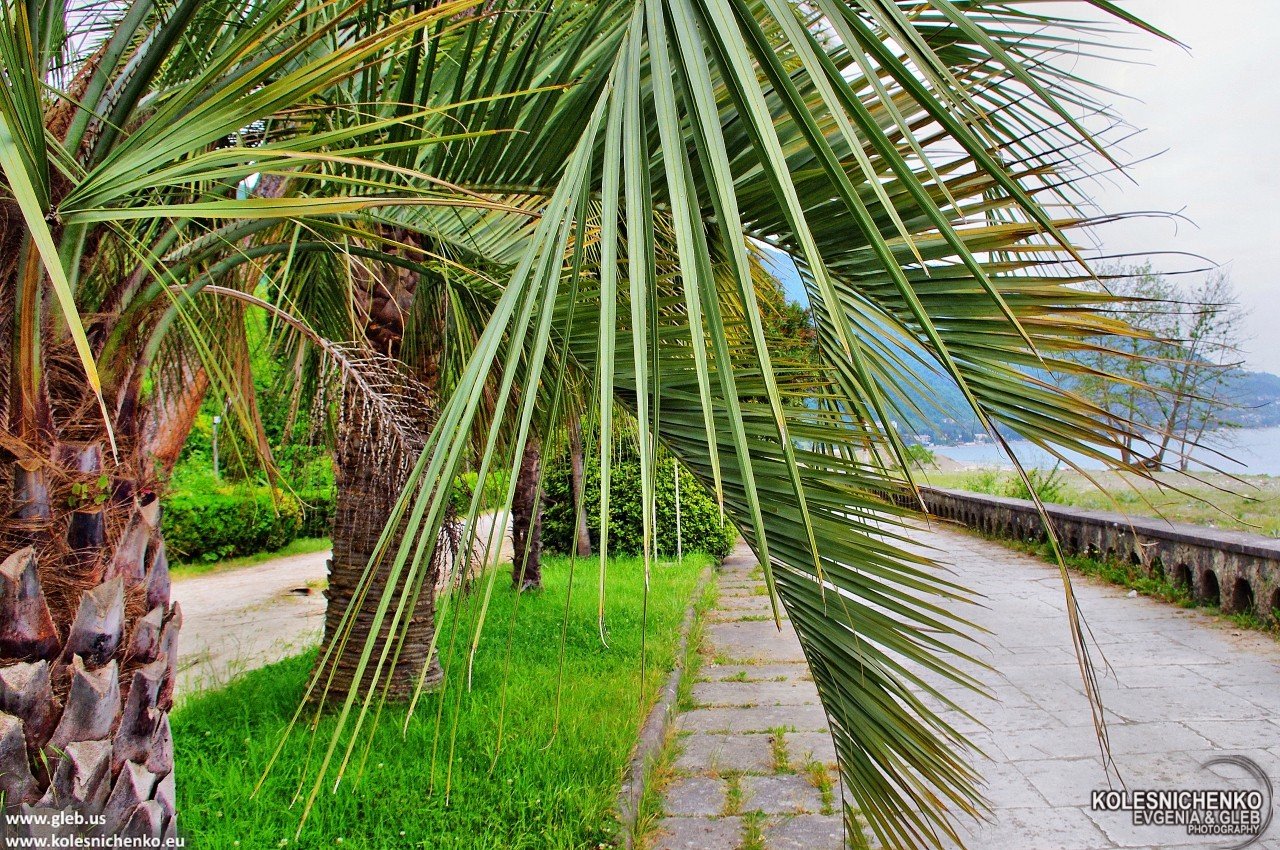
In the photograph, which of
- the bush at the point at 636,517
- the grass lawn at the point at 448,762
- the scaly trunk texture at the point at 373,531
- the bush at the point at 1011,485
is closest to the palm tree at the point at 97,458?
the grass lawn at the point at 448,762

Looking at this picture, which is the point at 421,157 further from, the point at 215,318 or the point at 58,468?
the point at 58,468

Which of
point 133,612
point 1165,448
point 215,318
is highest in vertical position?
point 215,318

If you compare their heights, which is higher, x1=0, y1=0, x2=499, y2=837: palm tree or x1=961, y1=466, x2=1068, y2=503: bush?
x1=0, y1=0, x2=499, y2=837: palm tree

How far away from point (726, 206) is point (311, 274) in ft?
9.37

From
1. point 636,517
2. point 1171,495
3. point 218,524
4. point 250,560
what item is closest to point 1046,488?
point 1171,495

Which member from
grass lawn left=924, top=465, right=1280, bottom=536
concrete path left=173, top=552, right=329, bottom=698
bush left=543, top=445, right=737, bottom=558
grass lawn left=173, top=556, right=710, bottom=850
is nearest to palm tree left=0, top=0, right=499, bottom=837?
grass lawn left=173, top=556, right=710, bottom=850

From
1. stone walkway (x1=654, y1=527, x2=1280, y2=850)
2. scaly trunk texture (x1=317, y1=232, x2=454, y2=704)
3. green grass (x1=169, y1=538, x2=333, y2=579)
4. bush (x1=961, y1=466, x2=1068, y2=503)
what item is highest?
scaly trunk texture (x1=317, y1=232, x2=454, y2=704)

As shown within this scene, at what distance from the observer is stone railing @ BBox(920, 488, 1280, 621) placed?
17.9ft

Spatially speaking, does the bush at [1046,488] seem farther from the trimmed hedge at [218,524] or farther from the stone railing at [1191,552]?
the trimmed hedge at [218,524]

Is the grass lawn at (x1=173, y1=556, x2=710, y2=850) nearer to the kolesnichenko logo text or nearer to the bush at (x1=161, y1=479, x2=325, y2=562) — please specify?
the kolesnichenko logo text

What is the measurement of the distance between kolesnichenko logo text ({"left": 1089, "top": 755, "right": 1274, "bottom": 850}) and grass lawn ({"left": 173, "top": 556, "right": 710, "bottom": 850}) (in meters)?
1.87

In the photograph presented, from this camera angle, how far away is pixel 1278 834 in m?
2.86

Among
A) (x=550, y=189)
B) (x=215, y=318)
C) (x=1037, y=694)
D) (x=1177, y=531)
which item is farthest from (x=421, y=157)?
(x=1177, y=531)

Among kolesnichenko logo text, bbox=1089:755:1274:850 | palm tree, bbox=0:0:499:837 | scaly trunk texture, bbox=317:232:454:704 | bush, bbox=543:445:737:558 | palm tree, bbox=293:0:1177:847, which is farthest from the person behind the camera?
bush, bbox=543:445:737:558
